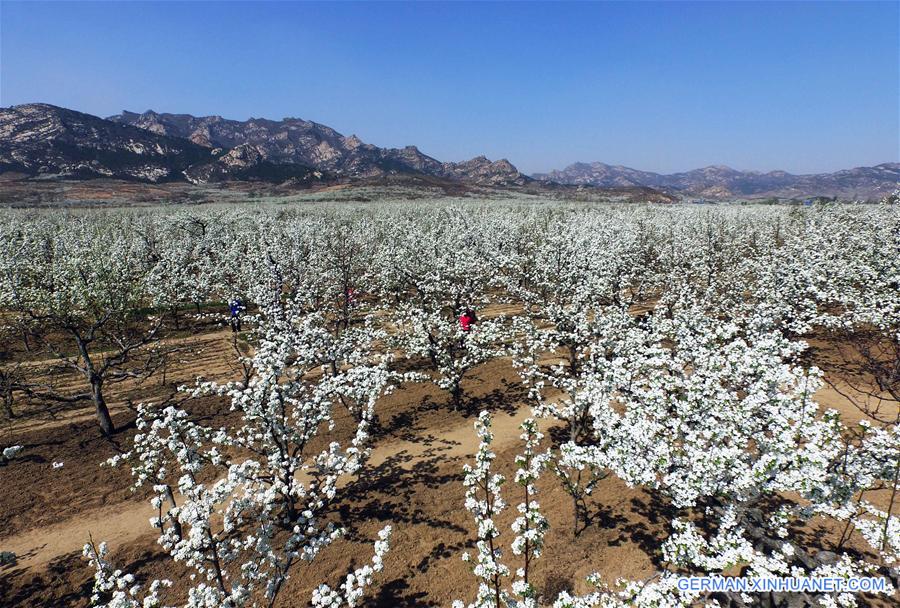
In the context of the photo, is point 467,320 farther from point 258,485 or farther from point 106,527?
point 106,527

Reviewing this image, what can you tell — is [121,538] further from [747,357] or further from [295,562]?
[747,357]

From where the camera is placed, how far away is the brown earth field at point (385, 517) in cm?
1114

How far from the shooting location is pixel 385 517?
13391mm

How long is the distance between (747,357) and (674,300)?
595 inches

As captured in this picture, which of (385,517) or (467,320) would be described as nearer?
(385,517)

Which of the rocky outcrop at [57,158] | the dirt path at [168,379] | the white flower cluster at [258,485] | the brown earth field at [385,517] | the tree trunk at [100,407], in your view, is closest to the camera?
the white flower cluster at [258,485]

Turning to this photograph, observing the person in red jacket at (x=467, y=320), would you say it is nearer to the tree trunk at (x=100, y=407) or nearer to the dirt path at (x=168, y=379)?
the dirt path at (x=168, y=379)

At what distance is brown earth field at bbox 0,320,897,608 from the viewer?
439 inches

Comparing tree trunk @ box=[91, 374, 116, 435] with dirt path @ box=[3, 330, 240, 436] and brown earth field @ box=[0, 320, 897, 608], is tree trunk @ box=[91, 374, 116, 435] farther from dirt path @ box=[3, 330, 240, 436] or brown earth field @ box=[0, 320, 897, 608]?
dirt path @ box=[3, 330, 240, 436]

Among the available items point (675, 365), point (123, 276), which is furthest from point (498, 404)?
point (123, 276)

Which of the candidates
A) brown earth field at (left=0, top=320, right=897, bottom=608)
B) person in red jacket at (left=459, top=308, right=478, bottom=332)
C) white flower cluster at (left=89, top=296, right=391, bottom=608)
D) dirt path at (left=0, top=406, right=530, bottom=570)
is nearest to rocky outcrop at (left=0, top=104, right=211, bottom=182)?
brown earth field at (left=0, top=320, right=897, bottom=608)

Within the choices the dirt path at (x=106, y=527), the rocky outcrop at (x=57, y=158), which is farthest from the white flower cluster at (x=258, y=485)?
the rocky outcrop at (x=57, y=158)

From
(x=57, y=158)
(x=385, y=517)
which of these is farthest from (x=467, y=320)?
(x=57, y=158)

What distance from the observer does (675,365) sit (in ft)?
39.2
